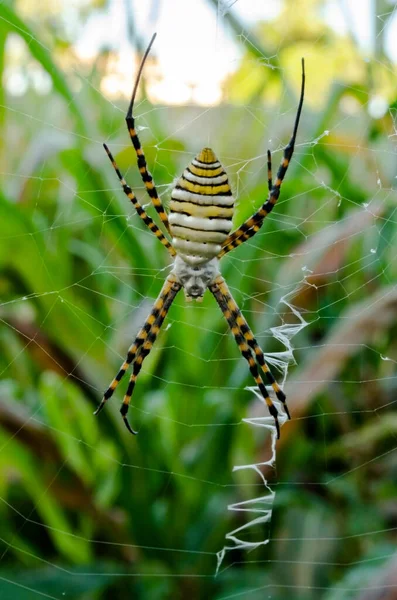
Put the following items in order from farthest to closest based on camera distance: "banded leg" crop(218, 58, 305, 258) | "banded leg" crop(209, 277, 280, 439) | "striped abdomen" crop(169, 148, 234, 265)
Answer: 1. "banded leg" crop(209, 277, 280, 439)
2. "banded leg" crop(218, 58, 305, 258)
3. "striped abdomen" crop(169, 148, 234, 265)

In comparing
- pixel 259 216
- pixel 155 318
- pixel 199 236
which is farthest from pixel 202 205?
pixel 155 318

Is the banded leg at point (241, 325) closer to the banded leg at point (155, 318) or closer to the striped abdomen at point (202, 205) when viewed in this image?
the banded leg at point (155, 318)

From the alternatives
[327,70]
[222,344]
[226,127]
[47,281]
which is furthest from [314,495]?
[327,70]

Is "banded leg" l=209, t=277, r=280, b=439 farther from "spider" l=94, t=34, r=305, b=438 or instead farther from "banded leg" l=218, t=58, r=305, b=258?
"banded leg" l=218, t=58, r=305, b=258

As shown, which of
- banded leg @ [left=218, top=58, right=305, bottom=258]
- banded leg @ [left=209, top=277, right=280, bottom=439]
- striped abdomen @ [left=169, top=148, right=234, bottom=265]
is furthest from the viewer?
banded leg @ [left=209, top=277, right=280, bottom=439]

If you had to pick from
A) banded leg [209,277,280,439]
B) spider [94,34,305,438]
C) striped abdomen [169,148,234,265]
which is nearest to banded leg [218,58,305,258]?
spider [94,34,305,438]

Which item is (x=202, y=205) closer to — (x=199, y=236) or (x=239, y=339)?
(x=199, y=236)

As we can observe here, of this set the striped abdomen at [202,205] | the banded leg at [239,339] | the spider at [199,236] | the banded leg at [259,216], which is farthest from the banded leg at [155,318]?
the striped abdomen at [202,205]

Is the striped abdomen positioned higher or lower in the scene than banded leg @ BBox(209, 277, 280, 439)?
higher
